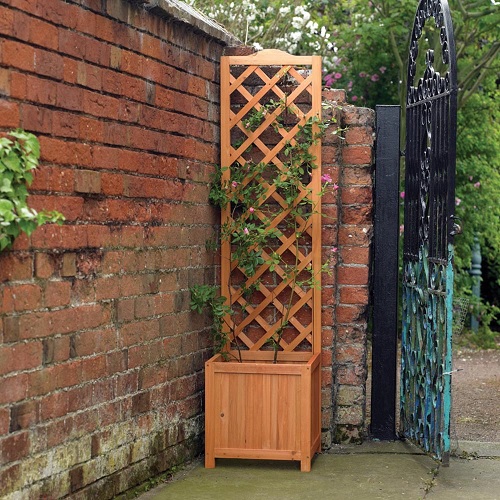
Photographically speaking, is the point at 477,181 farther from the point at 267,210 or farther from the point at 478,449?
the point at 267,210

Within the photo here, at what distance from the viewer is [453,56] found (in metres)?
4.93

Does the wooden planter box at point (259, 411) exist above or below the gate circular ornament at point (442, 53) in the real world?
below

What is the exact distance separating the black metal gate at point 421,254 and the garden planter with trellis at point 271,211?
0.51 meters

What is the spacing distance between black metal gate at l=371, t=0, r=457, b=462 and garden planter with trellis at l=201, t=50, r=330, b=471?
51 centimetres

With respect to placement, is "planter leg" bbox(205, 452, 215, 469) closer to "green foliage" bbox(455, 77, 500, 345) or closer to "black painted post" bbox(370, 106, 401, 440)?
"black painted post" bbox(370, 106, 401, 440)

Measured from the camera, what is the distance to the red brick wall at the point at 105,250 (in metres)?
3.62

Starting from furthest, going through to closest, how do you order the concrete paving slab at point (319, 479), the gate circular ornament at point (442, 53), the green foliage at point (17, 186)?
the gate circular ornament at point (442, 53), the concrete paving slab at point (319, 479), the green foliage at point (17, 186)

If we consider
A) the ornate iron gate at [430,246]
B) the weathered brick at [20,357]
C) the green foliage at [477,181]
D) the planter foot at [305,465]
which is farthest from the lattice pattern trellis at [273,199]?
the green foliage at [477,181]

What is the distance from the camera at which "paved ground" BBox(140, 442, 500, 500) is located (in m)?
4.64

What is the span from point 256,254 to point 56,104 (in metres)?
1.79

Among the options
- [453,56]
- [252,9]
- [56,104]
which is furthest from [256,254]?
[252,9]

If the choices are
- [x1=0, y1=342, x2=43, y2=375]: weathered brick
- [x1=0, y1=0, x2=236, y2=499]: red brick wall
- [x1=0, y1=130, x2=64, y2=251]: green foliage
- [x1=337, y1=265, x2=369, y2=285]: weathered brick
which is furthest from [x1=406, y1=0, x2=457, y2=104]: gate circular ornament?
[x1=0, y1=342, x2=43, y2=375]: weathered brick

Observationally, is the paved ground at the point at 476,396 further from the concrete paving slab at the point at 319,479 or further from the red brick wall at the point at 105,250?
the red brick wall at the point at 105,250

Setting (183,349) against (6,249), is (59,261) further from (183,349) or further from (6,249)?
(183,349)
